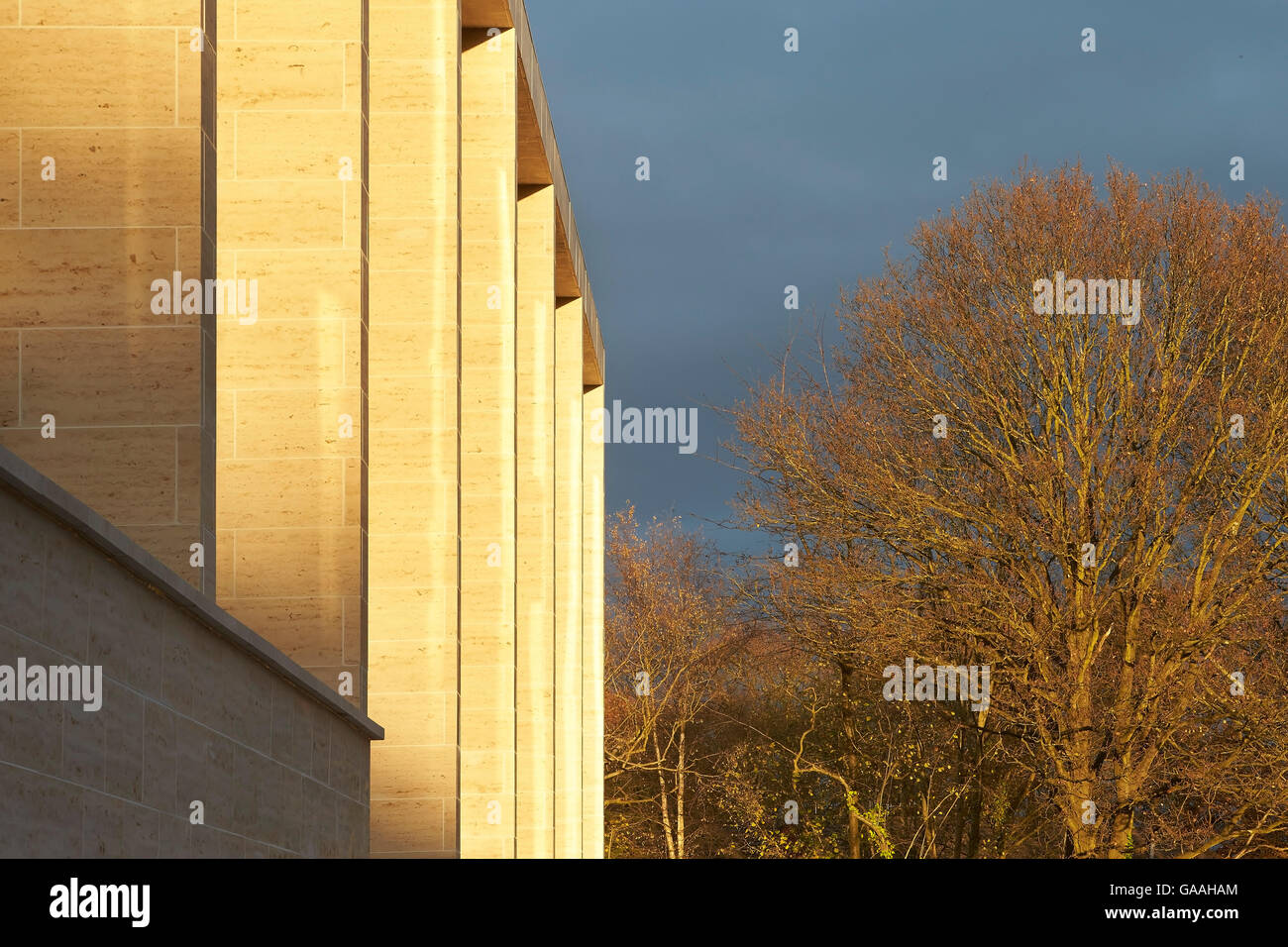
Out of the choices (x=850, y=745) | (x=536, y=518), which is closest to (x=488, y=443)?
(x=536, y=518)

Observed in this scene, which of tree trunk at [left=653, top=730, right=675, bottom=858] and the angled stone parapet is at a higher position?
the angled stone parapet

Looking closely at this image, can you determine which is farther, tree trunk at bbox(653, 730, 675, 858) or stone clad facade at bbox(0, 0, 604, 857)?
tree trunk at bbox(653, 730, 675, 858)

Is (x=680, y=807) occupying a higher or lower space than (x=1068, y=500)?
lower

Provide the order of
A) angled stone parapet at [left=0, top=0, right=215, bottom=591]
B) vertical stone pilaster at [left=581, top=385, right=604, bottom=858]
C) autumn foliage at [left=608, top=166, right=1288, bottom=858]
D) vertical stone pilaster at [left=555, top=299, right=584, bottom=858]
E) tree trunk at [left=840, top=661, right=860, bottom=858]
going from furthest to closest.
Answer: tree trunk at [left=840, top=661, right=860, bottom=858] < vertical stone pilaster at [left=581, top=385, right=604, bottom=858] < vertical stone pilaster at [left=555, top=299, right=584, bottom=858] < autumn foliage at [left=608, top=166, right=1288, bottom=858] < angled stone parapet at [left=0, top=0, right=215, bottom=591]

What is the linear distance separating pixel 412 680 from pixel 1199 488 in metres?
14.0

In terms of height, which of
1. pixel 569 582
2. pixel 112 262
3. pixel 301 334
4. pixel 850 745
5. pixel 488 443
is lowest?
pixel 850 745

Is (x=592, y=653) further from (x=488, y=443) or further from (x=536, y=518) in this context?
(x=488, y=443)

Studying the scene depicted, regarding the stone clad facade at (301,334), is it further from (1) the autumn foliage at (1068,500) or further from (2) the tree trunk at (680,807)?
(2) the tree trunk at (680,807)

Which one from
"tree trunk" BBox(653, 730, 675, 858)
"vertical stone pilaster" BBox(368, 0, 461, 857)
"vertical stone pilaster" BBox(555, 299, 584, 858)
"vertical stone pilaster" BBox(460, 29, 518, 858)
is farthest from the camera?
"tree trunk" BBox(653, 730, 675, 858)

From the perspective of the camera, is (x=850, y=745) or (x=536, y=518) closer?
(x=536, y=518)

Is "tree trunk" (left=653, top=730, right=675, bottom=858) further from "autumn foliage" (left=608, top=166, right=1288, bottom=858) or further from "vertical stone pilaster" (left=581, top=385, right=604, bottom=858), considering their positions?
"autumn foliage" (left=608, top=166, right=1288, bottom=858)

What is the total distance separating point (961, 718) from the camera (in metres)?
26.0

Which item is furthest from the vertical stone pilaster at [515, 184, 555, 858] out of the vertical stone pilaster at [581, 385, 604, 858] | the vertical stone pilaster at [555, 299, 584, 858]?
the vertical stone pilaster at [581, 385, 604, 858]
